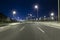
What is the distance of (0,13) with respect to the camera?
130250mm
